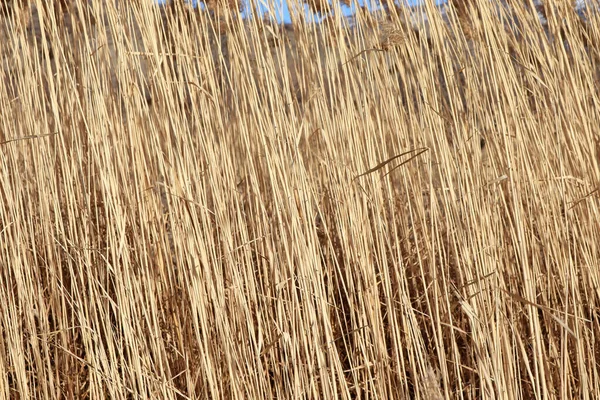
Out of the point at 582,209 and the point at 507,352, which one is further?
the point at 582,209

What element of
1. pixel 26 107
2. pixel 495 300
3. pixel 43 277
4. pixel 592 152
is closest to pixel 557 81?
pixel 592 152

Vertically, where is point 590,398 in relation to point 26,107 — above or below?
below

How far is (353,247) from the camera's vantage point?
1.13 m

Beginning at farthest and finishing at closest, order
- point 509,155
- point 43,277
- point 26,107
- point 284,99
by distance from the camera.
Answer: point 43,277
point 26,107
point 284,99
point 509,155

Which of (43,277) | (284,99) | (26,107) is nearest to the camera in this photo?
(284,99)

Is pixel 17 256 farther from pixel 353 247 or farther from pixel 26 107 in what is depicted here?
pixel 353 247

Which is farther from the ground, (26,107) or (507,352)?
(26,107)

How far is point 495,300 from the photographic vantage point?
1015 mm

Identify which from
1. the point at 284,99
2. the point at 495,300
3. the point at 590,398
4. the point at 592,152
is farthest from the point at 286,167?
the point at 590,398

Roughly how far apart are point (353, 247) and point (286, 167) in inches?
7.5

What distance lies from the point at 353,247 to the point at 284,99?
0.28 meters

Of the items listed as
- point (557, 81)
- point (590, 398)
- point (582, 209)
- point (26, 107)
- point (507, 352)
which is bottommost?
point (590, 398)

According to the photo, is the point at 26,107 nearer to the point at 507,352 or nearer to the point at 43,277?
the point at 43,277

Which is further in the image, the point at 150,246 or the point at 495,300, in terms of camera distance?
the point at 150,246
